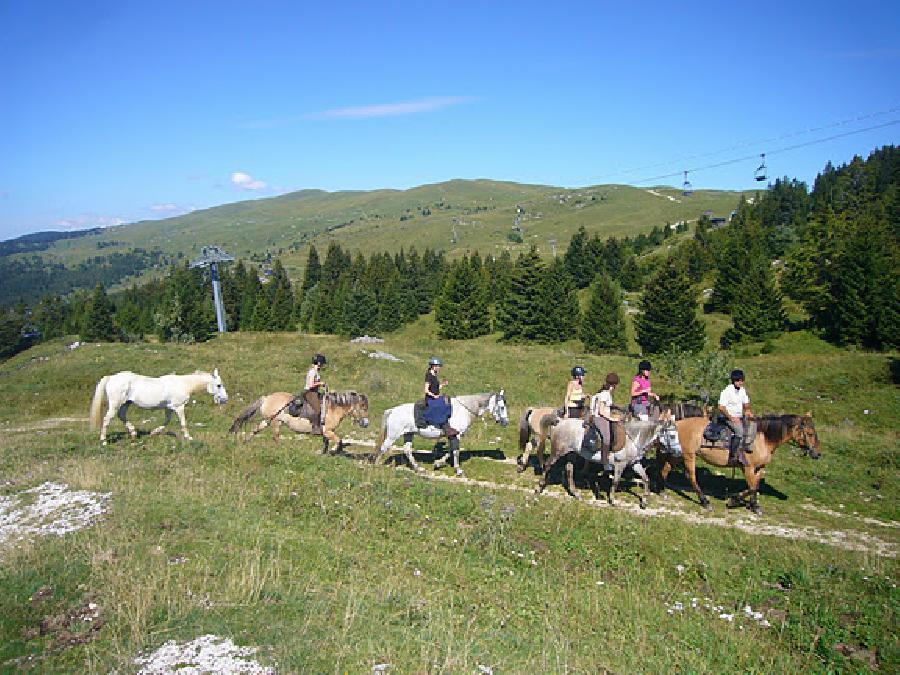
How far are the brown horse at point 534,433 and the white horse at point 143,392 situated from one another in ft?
32.2

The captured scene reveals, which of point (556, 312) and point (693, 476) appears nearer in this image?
point (693, 476)

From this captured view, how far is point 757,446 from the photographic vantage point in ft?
44.4

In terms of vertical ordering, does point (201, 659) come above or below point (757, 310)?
above

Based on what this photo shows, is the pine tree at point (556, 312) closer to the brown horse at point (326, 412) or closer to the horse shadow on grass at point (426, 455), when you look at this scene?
the horse shadow on grass at point (426, 455)

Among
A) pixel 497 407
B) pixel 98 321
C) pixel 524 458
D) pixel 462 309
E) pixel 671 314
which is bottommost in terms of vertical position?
pixel 98 321

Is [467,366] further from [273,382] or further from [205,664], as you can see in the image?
[205,664]

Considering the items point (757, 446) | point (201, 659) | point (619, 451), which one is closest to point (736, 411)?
point (757, 446)

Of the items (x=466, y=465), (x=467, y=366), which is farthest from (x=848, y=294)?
(x=466, y=465)

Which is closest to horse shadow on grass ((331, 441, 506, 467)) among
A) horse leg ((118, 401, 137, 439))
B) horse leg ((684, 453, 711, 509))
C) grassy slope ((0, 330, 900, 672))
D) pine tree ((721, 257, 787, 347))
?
grassy slope ((0, 330, 900, 672))

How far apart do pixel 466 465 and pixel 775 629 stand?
9352 mm

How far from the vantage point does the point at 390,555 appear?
939 cm

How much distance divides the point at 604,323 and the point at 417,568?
160ft

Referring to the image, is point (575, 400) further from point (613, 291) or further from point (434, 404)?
point (613, 291)

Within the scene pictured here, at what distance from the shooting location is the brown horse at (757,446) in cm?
1334
